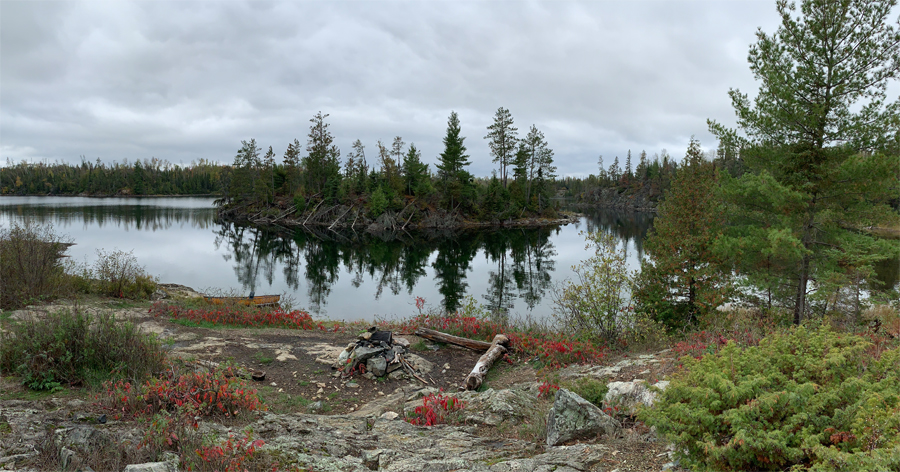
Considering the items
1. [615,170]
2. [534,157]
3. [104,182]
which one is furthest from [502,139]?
[104,182]

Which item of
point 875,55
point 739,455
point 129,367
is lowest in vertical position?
point 129,367

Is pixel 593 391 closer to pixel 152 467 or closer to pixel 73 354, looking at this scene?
pixel 152 467

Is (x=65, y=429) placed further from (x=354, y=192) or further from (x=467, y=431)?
(x=354, y=192)

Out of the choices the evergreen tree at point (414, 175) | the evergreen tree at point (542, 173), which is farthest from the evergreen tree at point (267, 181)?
the evergreen tree at point (542, 173)

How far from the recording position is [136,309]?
1455 cm

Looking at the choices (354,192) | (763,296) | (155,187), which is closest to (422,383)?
(763,296)

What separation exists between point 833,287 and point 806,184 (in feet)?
9.72

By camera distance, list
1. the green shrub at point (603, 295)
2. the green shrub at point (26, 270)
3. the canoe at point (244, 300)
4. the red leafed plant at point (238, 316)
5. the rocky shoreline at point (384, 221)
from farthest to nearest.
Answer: the rocky shoreline at point (384, 221), the canoe at point (244, 300), the red leafed plant at point (238, 316), the green shrub at point (26, 270), the green shrub at point (603, 295)

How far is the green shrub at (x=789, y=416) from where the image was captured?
10.7ft

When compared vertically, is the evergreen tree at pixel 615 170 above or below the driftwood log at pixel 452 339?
above

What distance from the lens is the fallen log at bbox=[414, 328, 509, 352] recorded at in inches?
455

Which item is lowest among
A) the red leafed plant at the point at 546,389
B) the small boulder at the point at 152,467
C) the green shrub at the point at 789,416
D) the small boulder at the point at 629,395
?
the red leafed plant at the point at 546,389

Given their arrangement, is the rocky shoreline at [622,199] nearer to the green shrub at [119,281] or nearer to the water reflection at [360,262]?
the water reflection at [360,262]

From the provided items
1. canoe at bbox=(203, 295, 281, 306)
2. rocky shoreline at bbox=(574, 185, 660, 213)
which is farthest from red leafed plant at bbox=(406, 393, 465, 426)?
rocky shoreline at bbox=(574, 185, 660, 213)
